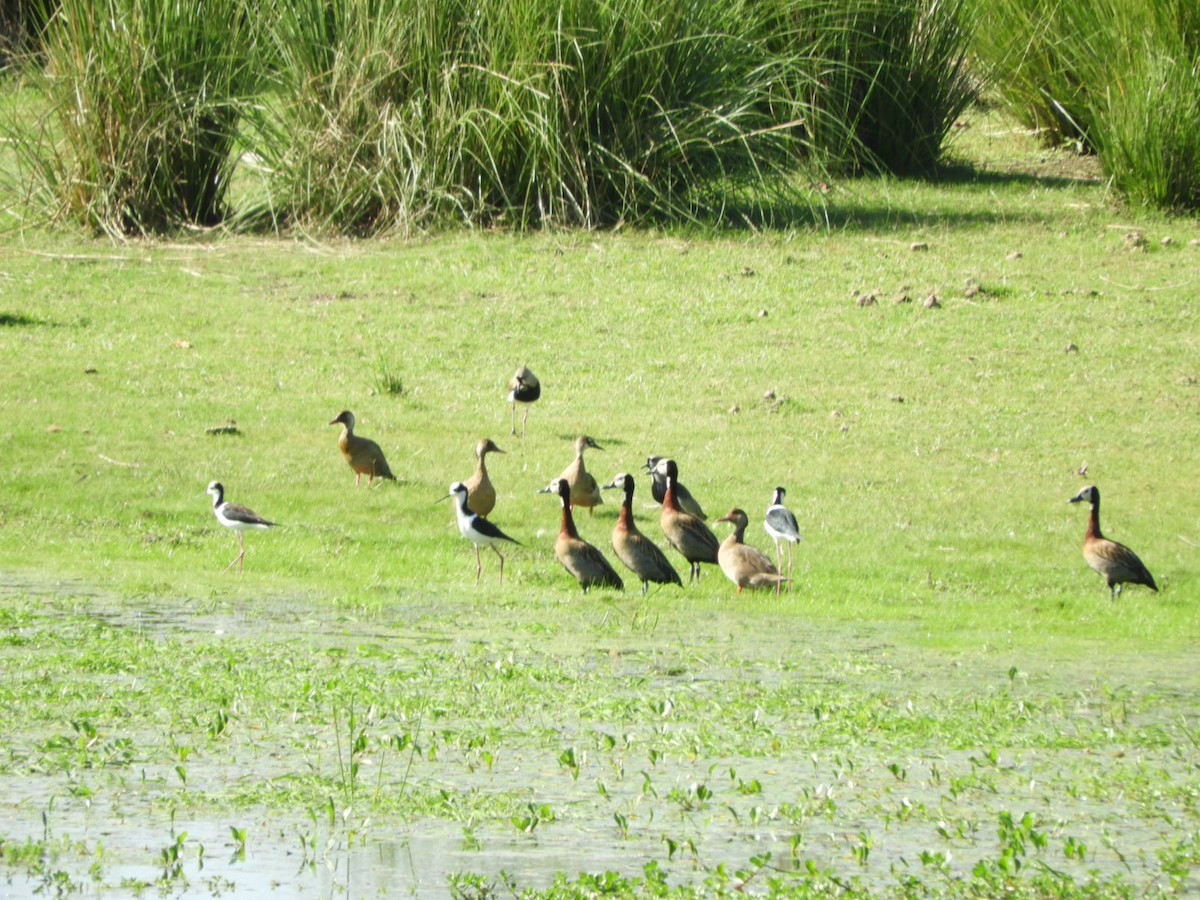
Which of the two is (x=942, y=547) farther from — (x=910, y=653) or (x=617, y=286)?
(x=617, y=286)

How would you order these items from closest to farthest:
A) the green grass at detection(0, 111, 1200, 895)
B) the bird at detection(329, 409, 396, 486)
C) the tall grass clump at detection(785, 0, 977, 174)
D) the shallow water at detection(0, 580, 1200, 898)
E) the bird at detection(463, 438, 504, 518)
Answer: the shallow water at detection(0, 580, 1200, 898) → the green grass at detection(0, 111, 1200, 895) → the bird at detection(463, 438, 504, 518) → the bird at detection(329, 409, 396, 486) → the tall grass clump at detection(785, 0, 977, 174)

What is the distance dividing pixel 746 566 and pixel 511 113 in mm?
10820

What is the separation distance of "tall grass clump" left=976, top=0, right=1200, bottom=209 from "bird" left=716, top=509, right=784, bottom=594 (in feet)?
41.9

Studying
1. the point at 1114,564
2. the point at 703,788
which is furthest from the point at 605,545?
the point at 703,788

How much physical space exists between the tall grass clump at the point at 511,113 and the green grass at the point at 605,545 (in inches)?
31.2

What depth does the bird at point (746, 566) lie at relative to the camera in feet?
38.0

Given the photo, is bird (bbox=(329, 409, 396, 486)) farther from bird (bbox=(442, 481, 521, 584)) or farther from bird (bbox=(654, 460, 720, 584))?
bird (bbox=(654, 460, 720, 584))

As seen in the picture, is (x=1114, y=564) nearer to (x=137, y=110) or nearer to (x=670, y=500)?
(x=670, y=500)

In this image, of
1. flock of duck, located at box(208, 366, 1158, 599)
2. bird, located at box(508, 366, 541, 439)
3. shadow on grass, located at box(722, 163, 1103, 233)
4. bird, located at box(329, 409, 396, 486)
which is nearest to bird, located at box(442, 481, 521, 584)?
flock of duck, located at box(208, 366, 1158, 599)

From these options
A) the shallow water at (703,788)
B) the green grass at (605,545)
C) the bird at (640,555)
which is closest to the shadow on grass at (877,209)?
the green grass at (605,545)

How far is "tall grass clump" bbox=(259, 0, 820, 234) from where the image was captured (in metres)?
21.6

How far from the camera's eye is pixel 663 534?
13211mm

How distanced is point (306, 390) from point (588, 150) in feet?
21.8

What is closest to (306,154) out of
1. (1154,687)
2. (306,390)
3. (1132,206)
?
(306,390)
